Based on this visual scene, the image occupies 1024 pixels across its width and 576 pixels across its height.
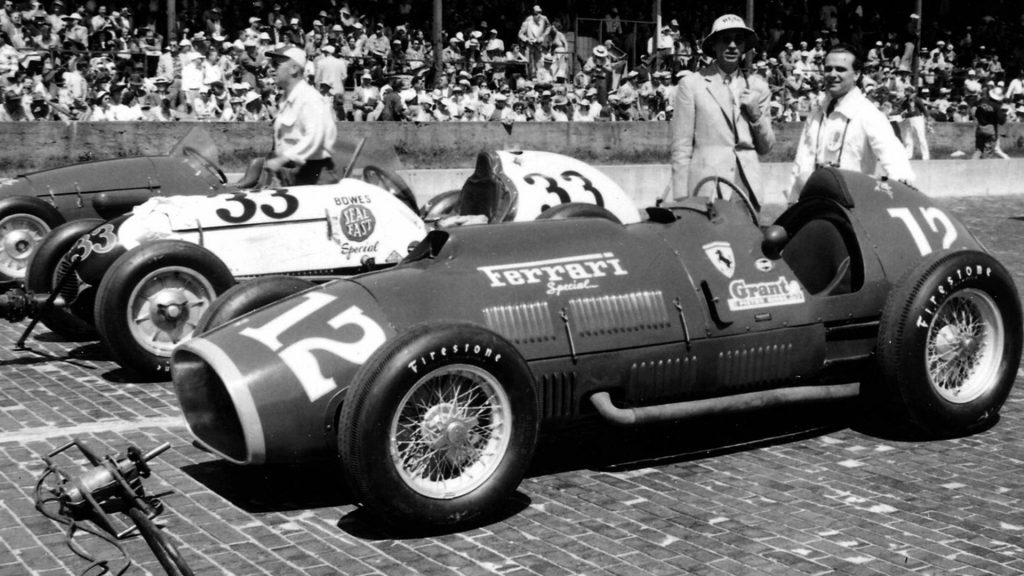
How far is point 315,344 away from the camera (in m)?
5.32

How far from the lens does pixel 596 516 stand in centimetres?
533

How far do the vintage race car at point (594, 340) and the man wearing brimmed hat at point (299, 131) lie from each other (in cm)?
359

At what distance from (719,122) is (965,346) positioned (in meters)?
2.39

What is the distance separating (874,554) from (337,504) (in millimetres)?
2201

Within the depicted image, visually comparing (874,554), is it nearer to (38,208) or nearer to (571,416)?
(571,416)

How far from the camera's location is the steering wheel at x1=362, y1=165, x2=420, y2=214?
9.88 meters

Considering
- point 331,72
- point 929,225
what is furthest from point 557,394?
point 331,72

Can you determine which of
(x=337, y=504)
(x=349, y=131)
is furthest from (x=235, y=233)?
(x=349, y=131)

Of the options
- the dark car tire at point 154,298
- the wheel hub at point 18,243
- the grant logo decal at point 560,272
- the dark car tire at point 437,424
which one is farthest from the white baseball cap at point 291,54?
the dark car tire at point 437,424

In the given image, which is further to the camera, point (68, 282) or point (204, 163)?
point (204, 163)

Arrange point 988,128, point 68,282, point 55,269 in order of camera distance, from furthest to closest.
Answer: point 988,128, point 55,269, point 68,282

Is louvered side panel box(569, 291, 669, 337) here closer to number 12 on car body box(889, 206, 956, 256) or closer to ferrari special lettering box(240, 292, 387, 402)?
ferrari special lettering box(240, 292, 387, 402)

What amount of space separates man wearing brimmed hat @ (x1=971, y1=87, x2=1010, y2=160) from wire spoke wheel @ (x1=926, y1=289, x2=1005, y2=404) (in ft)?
65.5

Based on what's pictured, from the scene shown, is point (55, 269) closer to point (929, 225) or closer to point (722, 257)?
point (722, 257)
